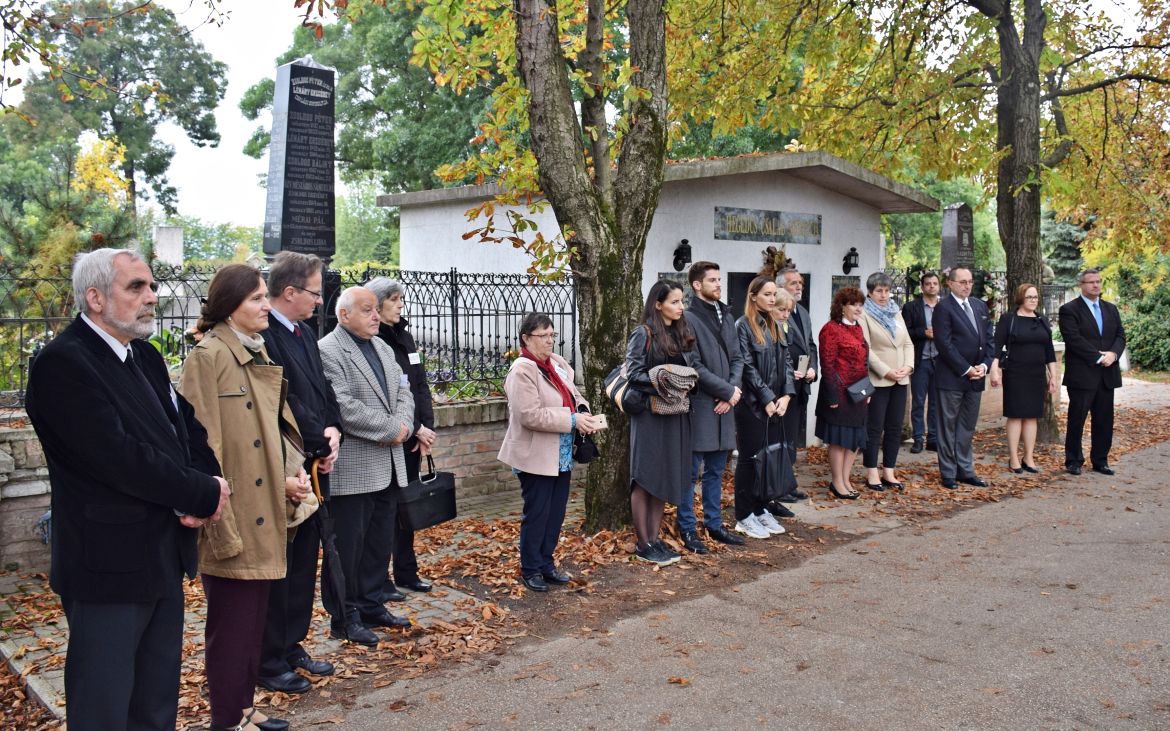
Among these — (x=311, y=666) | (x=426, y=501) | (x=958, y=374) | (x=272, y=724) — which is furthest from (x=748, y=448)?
(x=272, y=724)

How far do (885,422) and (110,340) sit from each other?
817 cm

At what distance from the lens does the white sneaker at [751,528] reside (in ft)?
26.4

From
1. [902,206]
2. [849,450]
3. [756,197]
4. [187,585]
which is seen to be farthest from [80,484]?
[902,206]

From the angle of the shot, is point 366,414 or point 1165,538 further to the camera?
point 1165,538

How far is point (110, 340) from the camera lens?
347 cm

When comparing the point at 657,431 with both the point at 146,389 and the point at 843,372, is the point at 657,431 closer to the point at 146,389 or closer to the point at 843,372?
the point at 843,372

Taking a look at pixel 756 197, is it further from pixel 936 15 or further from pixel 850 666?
pixel 850 666

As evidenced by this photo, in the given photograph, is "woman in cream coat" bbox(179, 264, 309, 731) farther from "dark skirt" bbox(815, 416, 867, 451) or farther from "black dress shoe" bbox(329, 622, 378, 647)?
"dark skirt" bbox(815, 416, 867, 451)

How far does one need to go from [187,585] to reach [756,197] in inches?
318

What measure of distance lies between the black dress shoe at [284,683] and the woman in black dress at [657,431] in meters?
2.97

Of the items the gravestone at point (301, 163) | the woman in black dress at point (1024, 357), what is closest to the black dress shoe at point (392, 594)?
the gravestone at point (301, 163)

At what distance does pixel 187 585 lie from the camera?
6.80 m

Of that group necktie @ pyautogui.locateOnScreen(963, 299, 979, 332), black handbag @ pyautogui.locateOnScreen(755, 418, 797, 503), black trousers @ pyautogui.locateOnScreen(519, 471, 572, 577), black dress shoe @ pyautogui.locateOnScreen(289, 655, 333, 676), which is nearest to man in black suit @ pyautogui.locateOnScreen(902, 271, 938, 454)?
necktie @ pyautogui.locateOnScreen(963, 299, 979, 332)

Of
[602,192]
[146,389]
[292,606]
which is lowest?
[292,606]
